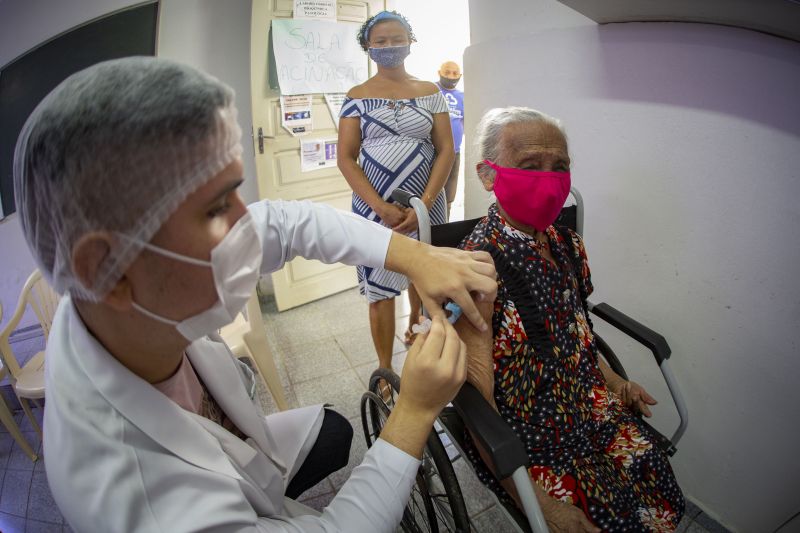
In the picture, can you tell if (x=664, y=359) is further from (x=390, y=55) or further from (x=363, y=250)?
(x=390, y=55)

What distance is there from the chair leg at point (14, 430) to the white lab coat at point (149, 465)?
178 cm

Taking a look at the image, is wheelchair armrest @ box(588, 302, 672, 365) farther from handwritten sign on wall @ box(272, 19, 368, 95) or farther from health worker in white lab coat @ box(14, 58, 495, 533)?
handwritten sign on wall @ box(272, 19, 368, 95)

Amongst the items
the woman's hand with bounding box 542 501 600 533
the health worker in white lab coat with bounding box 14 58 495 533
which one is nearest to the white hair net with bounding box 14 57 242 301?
the health worker in white lab coat with bounding box 14 58 495 533

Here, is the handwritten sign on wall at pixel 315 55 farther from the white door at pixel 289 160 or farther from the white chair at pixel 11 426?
the white chair at pixel 11 426

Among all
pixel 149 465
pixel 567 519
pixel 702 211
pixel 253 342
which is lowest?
pixel 567 519

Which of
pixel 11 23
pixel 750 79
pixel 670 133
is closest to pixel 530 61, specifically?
pixel 670 133

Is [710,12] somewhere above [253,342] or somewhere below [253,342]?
above

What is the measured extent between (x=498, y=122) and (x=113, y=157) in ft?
3.45

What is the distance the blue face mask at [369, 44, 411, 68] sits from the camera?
1724 mm

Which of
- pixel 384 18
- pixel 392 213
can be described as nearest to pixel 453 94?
pixel 384 18

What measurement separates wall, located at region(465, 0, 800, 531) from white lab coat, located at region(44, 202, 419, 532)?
1182 mm

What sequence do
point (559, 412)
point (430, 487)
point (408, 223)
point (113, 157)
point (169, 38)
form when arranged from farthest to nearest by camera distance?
point (169, 38), point (408, 223), point (430, 487), point (559, 412), point (113, 157)

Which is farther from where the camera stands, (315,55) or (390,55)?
(315,55)

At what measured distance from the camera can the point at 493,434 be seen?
2.58 ft
